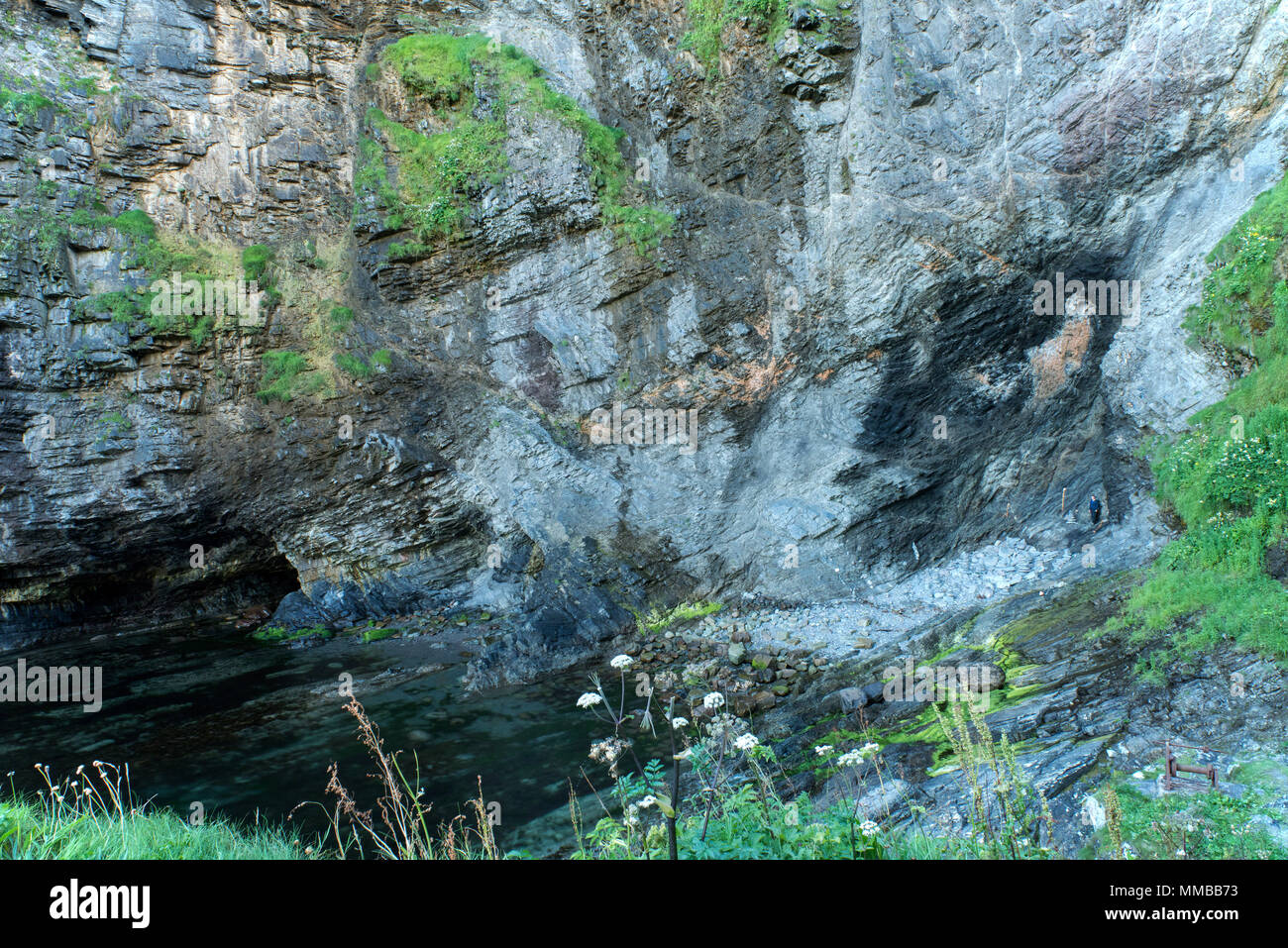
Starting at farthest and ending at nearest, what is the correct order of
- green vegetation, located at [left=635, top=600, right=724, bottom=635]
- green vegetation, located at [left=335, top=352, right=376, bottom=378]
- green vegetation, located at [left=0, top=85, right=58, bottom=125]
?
1. green vegetation, located at [left=335, top=352, right=376, bottom=378]
2. green vegetation, located at [left=635, top=600, right=724, bottom=635]
3. green vegetation, located at [left=0, top=85, right=58, bottom=125]

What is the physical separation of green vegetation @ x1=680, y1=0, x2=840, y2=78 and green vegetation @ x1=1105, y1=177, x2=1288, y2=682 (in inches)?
311

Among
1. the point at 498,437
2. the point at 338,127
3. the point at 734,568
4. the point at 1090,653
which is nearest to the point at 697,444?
the point at 734,568

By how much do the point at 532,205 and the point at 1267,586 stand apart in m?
13.0

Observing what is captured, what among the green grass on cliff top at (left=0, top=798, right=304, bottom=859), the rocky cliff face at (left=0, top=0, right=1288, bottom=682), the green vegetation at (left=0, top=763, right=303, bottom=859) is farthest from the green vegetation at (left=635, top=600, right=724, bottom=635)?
the green grass on cliff top at (left=0, top=798, right=304, bottom=859)

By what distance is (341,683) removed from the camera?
11820 millimetres

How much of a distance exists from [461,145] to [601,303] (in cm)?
457

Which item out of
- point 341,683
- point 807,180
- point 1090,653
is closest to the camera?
point 1090,653

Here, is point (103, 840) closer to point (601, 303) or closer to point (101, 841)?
point (101, 841)

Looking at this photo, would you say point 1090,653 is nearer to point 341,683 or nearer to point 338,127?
point 341,683

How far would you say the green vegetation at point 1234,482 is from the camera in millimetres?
7020

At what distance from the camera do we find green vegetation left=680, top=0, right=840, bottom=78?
12.6 metres

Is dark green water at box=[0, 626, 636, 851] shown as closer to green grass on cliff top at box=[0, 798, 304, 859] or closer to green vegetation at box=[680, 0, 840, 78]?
green grass on cliff top at box=[0, 798, 304, 859]

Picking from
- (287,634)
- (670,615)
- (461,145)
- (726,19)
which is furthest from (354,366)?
(726,19)
